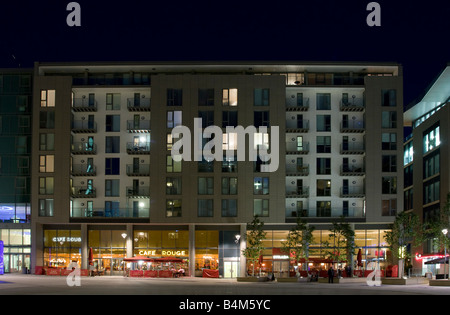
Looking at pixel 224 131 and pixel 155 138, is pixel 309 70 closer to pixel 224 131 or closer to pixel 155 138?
pixel 224 131

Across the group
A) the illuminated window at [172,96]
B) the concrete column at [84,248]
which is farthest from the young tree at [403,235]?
the concrete column at [84,248]

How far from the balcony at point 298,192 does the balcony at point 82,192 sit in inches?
889

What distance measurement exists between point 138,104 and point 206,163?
10.9 meters

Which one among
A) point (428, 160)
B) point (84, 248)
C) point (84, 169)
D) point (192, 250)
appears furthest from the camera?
point (428, 160)

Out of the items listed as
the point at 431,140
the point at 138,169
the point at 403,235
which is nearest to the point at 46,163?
the point at 138,169

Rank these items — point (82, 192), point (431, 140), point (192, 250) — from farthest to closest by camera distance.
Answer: point (431, 140) → point (82, 192) → point (192, 250)

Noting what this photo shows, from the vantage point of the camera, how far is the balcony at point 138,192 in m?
80.1

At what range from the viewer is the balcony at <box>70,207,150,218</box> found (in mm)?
79750

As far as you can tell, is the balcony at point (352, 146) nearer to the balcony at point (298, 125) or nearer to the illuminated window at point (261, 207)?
the balcony at point (298, 125)

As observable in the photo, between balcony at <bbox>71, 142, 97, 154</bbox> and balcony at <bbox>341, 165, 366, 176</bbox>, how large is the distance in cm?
2910

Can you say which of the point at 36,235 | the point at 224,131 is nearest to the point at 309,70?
the point at 224,131

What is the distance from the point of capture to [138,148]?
80750 mm

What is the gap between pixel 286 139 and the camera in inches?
3209

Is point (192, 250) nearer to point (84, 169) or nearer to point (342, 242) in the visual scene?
point (84, 169)
